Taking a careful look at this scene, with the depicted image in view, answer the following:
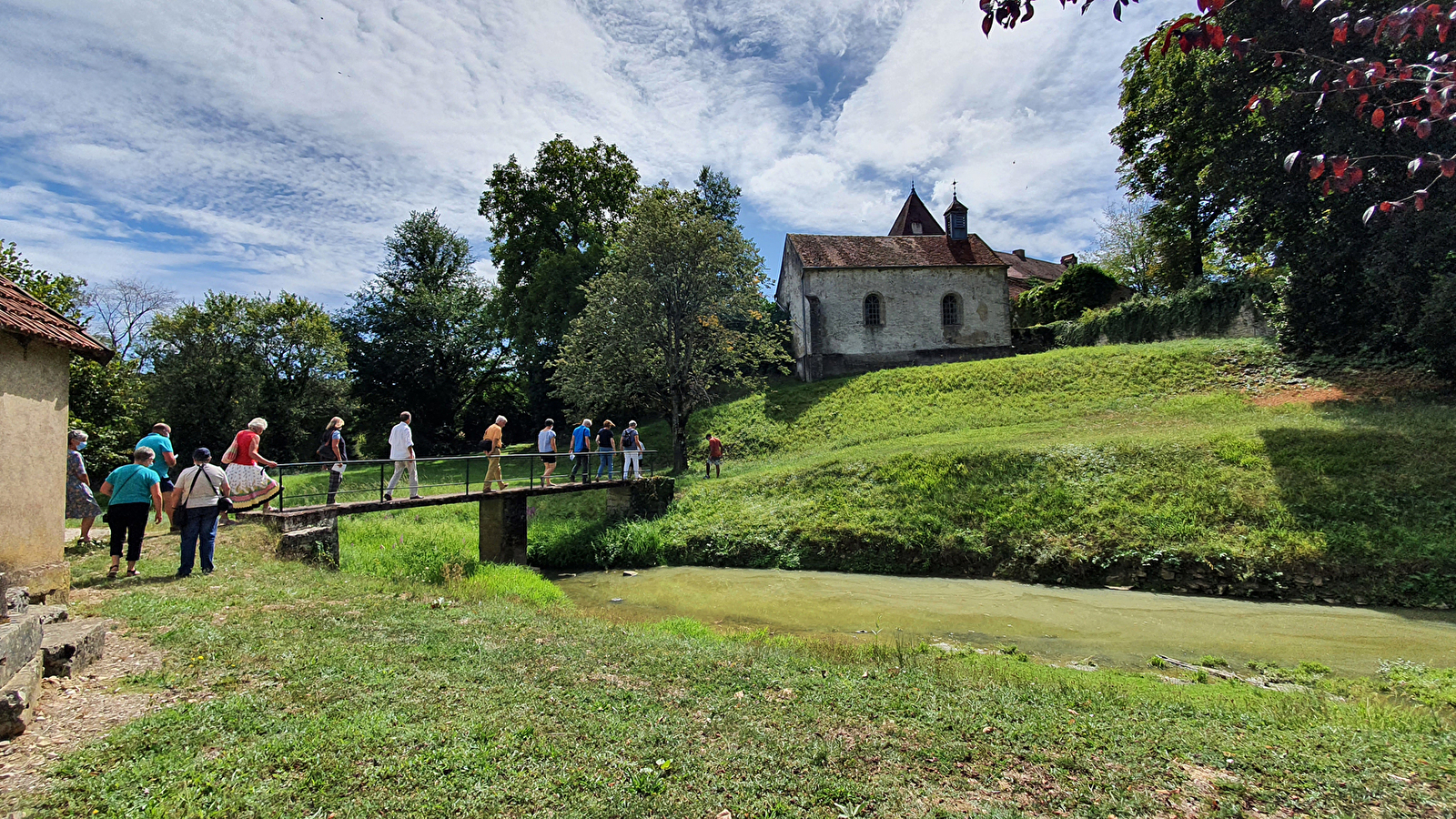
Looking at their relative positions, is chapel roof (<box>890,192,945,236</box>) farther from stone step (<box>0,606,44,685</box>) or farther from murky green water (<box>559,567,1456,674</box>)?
stone step (<box>0,606,44,685</box>)

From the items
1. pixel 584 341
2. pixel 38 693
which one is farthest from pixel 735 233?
pixel 38 693

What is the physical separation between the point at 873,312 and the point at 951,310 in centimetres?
420

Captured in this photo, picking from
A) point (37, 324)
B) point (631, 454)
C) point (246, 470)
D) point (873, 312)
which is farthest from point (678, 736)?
point (873, 312)

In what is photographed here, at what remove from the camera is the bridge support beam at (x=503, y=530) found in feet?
52.0

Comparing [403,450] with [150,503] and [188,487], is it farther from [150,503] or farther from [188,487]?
[150,503]

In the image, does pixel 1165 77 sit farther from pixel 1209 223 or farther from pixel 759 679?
pixel 759 679

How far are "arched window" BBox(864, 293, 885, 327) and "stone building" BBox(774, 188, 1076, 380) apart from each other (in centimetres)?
5

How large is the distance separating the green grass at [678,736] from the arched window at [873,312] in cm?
2903

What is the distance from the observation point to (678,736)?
4.75 metres

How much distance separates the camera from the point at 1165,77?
2264cm

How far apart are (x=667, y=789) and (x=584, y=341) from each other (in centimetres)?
2245

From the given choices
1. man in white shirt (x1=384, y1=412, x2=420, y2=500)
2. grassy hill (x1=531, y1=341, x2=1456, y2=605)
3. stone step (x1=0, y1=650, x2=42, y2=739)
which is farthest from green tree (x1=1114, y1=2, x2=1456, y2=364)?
stone step (x1=0, y1=650, x2=42, y2=739)

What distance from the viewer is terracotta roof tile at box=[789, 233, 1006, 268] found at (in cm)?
3562

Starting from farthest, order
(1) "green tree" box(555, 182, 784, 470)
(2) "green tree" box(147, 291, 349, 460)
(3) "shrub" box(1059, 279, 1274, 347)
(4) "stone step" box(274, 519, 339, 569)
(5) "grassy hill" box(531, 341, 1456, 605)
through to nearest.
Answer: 1. (2) "green tree" box(147, 291, 349, 460)
2. (3) "shrub" box(1059, 279, 1274, 347)
3. (1) "green tree" box(555, 182, 784, 470)
4. (5) "grassy hill" box(531, 341, 1456, 605)
5. (4) "stone step" box(274, 519, 339, 569)
